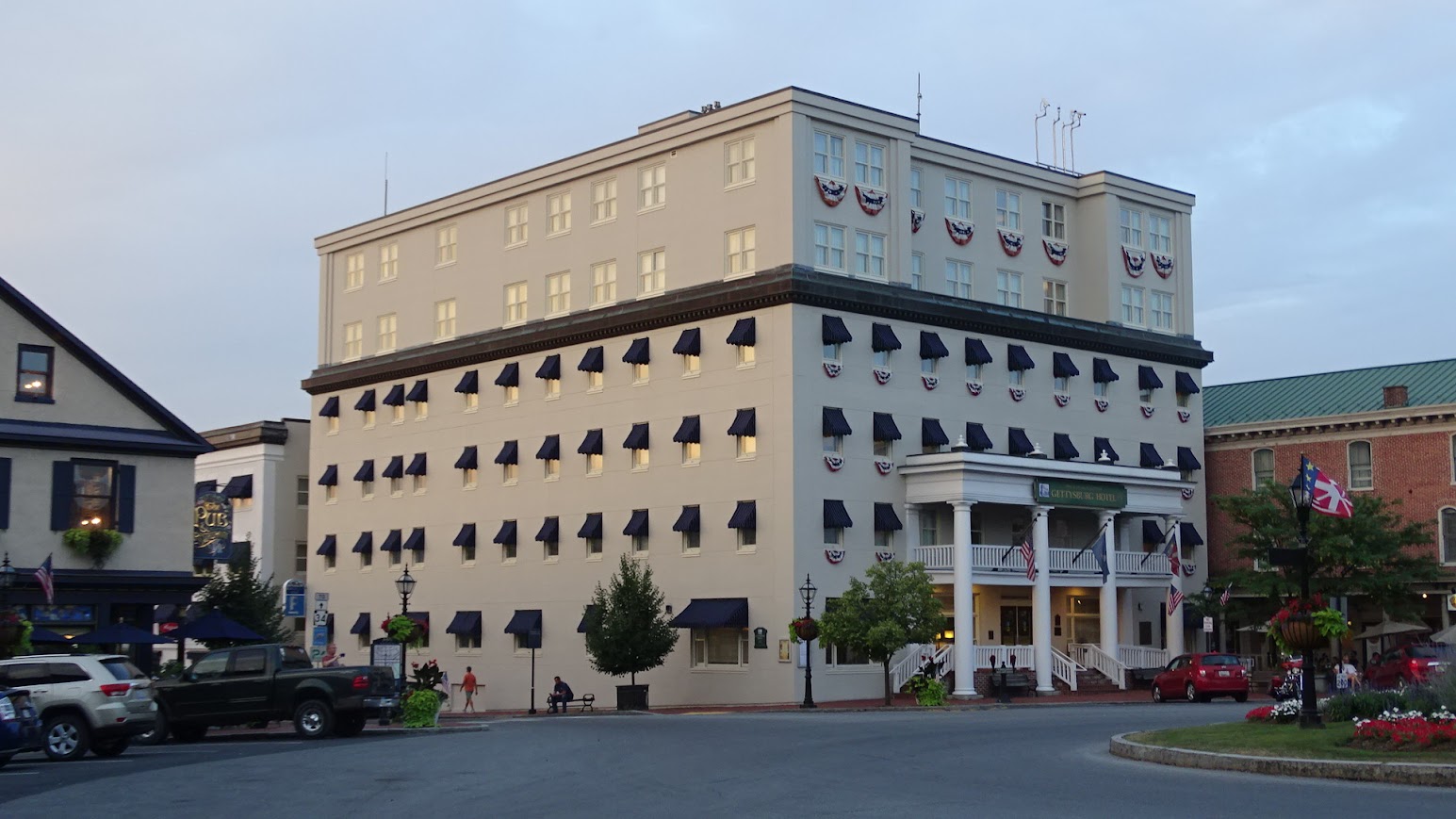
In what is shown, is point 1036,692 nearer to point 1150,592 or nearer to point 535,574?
point 1150,592

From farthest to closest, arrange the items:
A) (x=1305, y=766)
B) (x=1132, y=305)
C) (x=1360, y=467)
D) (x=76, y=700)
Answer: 1. (x=1132, y=305)
2. (x=1360, y=467)
3. (x=76, y=700)
4. (x=1305, y=766)

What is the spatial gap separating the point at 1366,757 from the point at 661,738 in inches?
592

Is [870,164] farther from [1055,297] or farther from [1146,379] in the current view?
[1146,379]

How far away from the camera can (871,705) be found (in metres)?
54.1

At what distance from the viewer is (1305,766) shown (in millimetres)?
Result: 23781

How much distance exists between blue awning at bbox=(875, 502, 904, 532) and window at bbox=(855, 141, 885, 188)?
11530mm

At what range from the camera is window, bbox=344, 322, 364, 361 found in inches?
3110

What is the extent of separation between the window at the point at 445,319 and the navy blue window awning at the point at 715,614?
19997 mm

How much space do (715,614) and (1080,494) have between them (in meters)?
14.3

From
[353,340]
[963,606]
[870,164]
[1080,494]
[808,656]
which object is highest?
[870,164]

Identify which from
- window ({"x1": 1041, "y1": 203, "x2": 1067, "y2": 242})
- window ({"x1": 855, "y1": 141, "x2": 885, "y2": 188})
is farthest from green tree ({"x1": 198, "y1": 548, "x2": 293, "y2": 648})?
window ({"x1": 1041, "y1": 203, "x2": 1067, "y2": 242})

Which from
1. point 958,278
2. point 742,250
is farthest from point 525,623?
point 958,278

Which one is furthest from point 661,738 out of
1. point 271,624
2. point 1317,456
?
point 1317,456

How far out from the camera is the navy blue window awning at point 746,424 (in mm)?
59094
